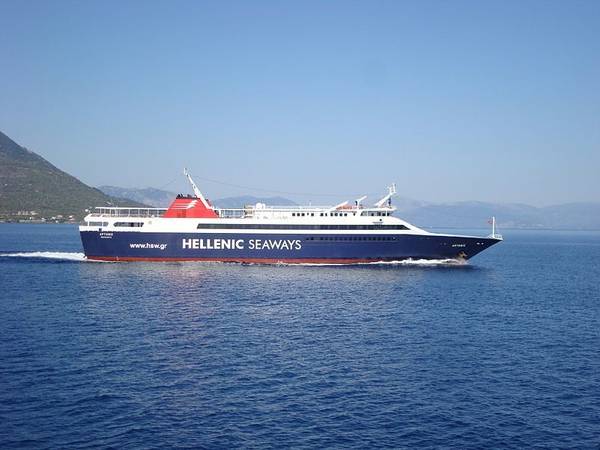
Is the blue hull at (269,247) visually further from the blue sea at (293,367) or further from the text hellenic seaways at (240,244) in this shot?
the blue sea at (293,367)

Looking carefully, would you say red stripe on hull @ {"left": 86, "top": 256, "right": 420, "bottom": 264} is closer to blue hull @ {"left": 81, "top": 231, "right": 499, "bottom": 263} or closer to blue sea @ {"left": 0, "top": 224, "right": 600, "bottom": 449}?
blue hull @ {"left": 81, "top": 231, "right": 499, "bottom": 263}

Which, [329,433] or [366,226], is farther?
[366,226]

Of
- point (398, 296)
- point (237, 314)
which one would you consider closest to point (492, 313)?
point (398, 296)

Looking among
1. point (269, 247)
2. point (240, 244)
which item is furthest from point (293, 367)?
point (240, 244)

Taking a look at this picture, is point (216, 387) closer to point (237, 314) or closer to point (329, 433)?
point (329, 433)

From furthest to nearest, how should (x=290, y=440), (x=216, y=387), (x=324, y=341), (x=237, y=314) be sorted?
(x=237, y=314)
(x=324, y=341)
(x=216, y=387)
(x=290, y=440)

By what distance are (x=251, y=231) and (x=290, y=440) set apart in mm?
56572

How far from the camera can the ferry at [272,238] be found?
7544 centimetres

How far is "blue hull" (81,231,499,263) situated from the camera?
75438 millimetres

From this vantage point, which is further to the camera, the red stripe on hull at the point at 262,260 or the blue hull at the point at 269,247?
the red stripe on hull at the point at 262,260

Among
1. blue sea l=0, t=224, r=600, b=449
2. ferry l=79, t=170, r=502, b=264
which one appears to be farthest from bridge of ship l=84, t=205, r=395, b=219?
blue sea l=0, t=224, r=600, b=449

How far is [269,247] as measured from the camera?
76.1 metres

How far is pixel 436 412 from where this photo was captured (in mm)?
23797

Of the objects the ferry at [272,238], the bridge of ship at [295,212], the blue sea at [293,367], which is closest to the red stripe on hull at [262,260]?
the ferry at [272,238]
